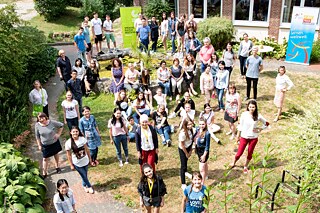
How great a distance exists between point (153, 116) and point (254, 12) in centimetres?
1008

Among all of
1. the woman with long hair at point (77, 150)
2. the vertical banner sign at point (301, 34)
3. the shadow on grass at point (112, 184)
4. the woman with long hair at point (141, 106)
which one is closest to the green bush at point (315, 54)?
the vertical banner sign at point (301, 34)

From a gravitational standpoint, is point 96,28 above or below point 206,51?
above

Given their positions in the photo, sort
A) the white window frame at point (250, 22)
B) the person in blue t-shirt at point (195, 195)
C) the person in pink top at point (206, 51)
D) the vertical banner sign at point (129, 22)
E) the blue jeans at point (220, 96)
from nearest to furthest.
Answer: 1. the person in blue t-shirt at point (195, 195)
2. the blue jeans at point (220, 96)
3. the person in pink top at point (206, 51)
4. the vertical banner sign at point (129, 22)
5. the white window frame at point (250, 22)

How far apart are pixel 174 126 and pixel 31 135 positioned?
13.5 ft

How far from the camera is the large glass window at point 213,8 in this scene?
57.8ft

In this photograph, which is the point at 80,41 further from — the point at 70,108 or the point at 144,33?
the point at 70,108

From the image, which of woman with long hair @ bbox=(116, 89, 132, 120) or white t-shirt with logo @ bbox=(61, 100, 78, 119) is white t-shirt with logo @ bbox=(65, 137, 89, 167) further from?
woman with long hair @ bbox=(116, 89, 132, 120)

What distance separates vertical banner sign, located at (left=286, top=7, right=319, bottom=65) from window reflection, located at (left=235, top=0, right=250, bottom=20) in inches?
144

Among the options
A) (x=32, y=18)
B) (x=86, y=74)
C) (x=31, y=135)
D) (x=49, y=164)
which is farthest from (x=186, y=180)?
(x=32, y=18)

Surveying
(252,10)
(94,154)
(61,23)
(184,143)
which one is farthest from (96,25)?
(61,23)

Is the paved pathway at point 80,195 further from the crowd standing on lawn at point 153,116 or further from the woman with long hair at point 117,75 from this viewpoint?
the woman with long hair at point 117,75

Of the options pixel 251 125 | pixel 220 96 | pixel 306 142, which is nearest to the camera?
pixel 306 142

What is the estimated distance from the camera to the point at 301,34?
44.8 ft

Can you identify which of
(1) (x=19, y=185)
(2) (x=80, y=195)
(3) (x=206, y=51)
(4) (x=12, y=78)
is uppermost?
(3) (x=206, y=51)
